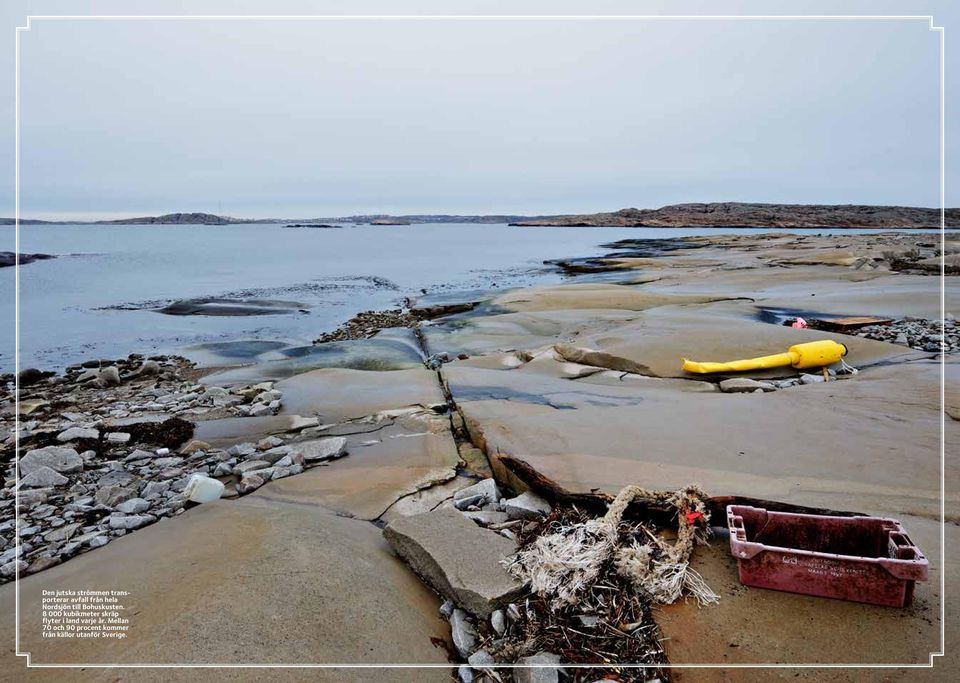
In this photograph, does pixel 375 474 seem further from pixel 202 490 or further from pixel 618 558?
pixel 618 558

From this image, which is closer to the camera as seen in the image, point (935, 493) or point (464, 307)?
point (935, 493)

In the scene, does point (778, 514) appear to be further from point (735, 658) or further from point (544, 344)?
point (544, 344)

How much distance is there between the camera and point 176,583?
2.67m

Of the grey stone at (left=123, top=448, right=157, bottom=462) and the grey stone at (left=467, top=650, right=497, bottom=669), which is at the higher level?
the grey stone at (left=123, top=448, right=157, bottom=462)

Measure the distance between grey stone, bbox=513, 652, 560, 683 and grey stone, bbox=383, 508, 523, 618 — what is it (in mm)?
319

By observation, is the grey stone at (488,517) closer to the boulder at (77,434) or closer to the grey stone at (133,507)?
the grey stone at (133,507)

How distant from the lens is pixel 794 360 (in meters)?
6.84

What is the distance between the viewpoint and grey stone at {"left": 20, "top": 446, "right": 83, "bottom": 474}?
4.86 metres

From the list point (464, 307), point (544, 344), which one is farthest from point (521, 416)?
point (464, 307)

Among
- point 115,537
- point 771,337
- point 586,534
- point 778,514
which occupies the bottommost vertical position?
point 115,537

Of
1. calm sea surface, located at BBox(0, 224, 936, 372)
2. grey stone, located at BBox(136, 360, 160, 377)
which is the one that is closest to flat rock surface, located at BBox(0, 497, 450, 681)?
grey stone, located at BBox(136, 360, 160, 377)

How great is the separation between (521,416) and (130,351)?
10.3 metres

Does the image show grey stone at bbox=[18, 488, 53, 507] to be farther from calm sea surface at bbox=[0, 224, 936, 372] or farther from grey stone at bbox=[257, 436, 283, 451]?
calm sea surface at bbox=[0, 224, 936, 372]

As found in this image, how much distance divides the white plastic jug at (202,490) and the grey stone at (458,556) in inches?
68.7
